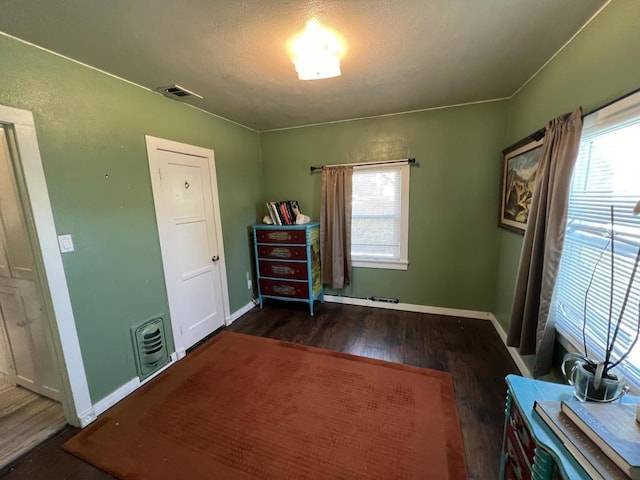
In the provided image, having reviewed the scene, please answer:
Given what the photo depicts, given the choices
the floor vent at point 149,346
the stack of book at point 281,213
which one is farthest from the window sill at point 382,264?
the floor vent at point 149,346

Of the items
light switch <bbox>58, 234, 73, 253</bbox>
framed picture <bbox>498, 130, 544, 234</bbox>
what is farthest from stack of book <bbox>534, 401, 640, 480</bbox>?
light switch <bbox>58, 234, 73, 253</bbox>

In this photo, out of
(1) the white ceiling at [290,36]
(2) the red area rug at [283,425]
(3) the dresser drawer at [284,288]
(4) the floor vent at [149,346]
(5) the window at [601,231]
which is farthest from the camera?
(3) the dresser drawer at [284,288]

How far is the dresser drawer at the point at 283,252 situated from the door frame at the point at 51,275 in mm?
1872

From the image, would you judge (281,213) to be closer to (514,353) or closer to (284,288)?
(284,288)

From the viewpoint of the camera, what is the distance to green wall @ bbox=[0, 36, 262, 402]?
1.52m

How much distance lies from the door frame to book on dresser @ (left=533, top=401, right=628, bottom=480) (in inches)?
98.0

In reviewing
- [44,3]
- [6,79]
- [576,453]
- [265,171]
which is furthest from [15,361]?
[576,453]

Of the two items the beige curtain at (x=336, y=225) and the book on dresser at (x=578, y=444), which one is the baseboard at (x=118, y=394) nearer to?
the beige curtain at (x=336, y=225)

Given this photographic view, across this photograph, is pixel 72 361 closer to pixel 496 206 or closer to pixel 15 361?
pixel 15 361

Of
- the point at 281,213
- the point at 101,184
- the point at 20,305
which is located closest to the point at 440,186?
the point at 281,213

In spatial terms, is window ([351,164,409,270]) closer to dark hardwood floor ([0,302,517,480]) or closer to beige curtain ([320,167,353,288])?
beige curtain ([320,167,353,288])

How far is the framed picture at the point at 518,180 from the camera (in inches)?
76.4

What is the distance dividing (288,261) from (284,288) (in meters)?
0.37

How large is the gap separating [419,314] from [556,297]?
1672mm
